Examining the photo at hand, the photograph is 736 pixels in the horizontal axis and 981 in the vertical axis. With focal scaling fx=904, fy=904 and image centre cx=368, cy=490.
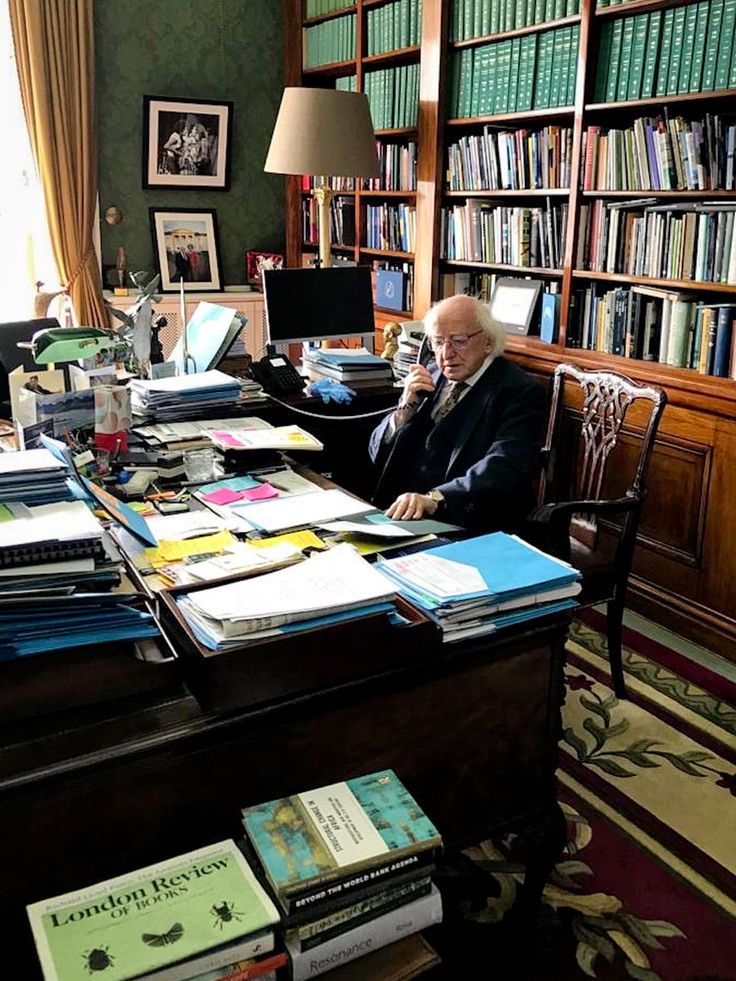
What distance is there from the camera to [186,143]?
5008 millimetres

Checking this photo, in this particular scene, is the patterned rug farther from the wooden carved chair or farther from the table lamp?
the table lamp

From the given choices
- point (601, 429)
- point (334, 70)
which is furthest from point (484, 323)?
point (334, 70)

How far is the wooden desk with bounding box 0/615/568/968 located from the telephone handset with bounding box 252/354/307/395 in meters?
1.67

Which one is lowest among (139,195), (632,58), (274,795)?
(274,795)

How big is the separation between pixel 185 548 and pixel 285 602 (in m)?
0.48

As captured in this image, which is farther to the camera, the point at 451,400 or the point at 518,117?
the point at 518,117

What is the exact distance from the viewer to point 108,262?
4977mm

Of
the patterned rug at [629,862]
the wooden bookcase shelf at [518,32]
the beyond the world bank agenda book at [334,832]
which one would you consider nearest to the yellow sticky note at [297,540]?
the beyond the world bank agenda book at [334,832]

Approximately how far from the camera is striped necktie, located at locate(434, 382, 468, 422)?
2.60 meters

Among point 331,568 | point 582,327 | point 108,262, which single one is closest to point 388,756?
point 331,568

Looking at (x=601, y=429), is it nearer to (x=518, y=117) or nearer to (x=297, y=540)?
(x=297, y=540)

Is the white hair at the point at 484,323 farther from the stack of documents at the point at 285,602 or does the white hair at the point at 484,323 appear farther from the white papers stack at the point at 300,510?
the stack of documents at the point at 285,602

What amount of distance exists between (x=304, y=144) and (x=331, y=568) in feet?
9.19

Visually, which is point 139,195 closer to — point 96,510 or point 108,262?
point 108,262
